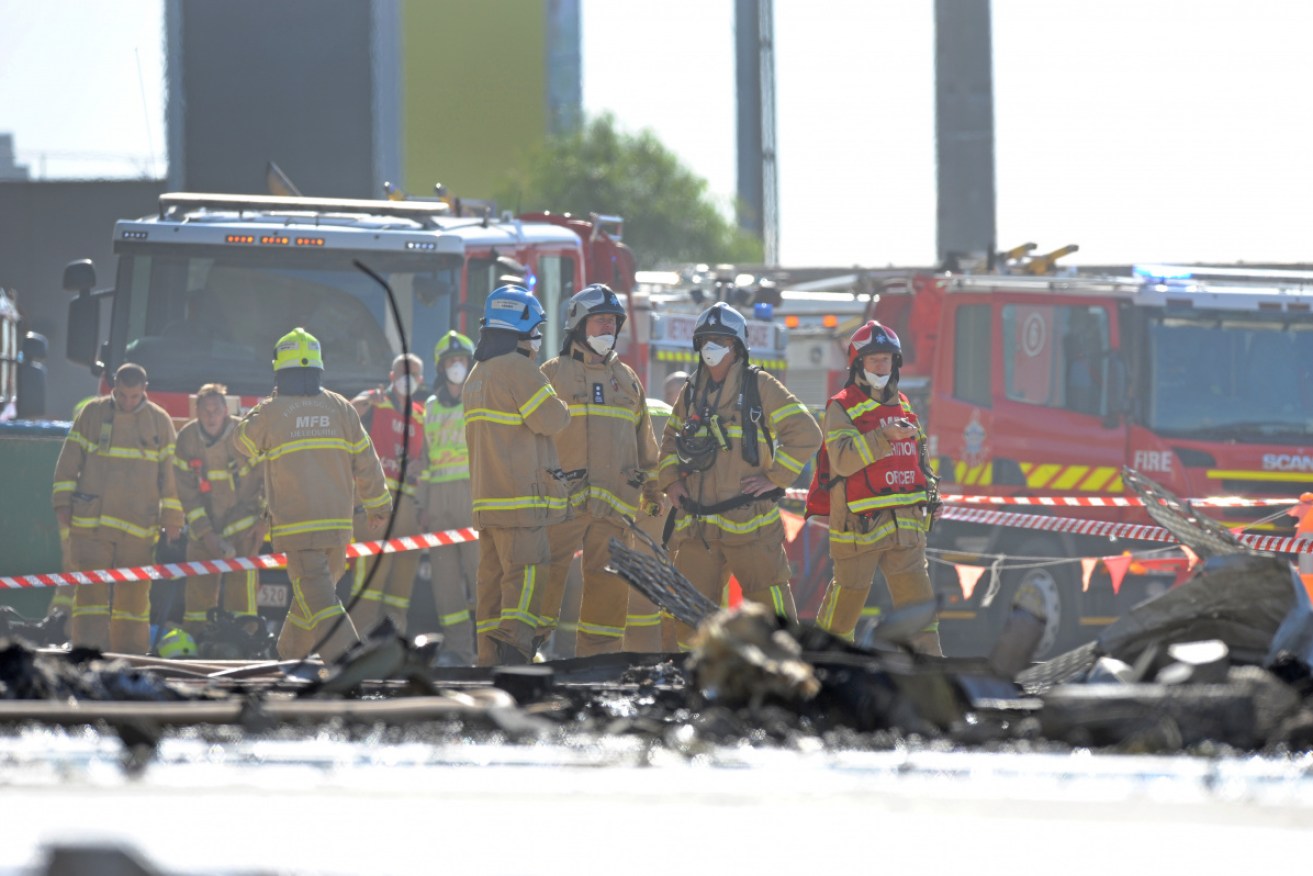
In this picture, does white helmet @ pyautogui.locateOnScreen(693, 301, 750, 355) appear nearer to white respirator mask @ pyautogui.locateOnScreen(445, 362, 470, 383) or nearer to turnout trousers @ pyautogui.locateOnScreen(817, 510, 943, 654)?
turnout trousers @ pyautogui.locateOnScreen(817, 510, 943, 654)

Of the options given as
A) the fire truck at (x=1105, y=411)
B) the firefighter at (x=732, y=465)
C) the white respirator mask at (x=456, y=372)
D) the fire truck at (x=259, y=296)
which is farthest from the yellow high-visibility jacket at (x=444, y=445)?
the fire truck at (x=1105, y=411)

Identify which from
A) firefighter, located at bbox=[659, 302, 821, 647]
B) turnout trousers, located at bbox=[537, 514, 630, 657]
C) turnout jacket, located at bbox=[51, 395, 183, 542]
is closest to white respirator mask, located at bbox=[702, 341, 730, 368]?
firefighter, located at bbox=[659, 302, 821, 647]

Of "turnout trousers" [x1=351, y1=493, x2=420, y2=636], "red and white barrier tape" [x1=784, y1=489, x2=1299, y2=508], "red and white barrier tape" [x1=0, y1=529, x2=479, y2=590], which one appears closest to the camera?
"red and white barrier tape" [x1=0, y1=529, x2=479, y2=590]

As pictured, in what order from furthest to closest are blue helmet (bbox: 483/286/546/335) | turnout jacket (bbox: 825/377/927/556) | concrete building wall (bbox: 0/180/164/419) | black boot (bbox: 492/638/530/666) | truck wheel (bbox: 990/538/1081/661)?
concrete building wall (bbox: 0/180/164/419)
truck wheel (bbox: 990/538/1081/661)
blue helmet (bbox: 483/286/546/335)
turnout jacket (bbox: 825/377/927/556)
black boot (bbox: 492/638/530/666)

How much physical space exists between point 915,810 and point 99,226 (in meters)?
23.6

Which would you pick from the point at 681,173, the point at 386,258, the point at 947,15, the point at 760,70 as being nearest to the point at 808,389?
the point at 386,258

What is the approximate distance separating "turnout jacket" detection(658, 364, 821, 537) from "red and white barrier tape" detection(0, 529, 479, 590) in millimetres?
2073

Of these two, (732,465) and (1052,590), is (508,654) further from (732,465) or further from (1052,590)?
(1052,590)

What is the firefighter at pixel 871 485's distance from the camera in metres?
8.12

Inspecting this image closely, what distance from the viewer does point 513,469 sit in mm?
8055

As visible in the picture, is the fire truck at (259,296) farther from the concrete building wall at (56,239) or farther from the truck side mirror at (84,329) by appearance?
the concrete building wall at (56,239)

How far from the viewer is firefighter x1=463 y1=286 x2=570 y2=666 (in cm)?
802

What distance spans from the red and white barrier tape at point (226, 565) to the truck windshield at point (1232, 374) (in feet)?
15.2

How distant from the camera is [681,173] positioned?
44531 mm
